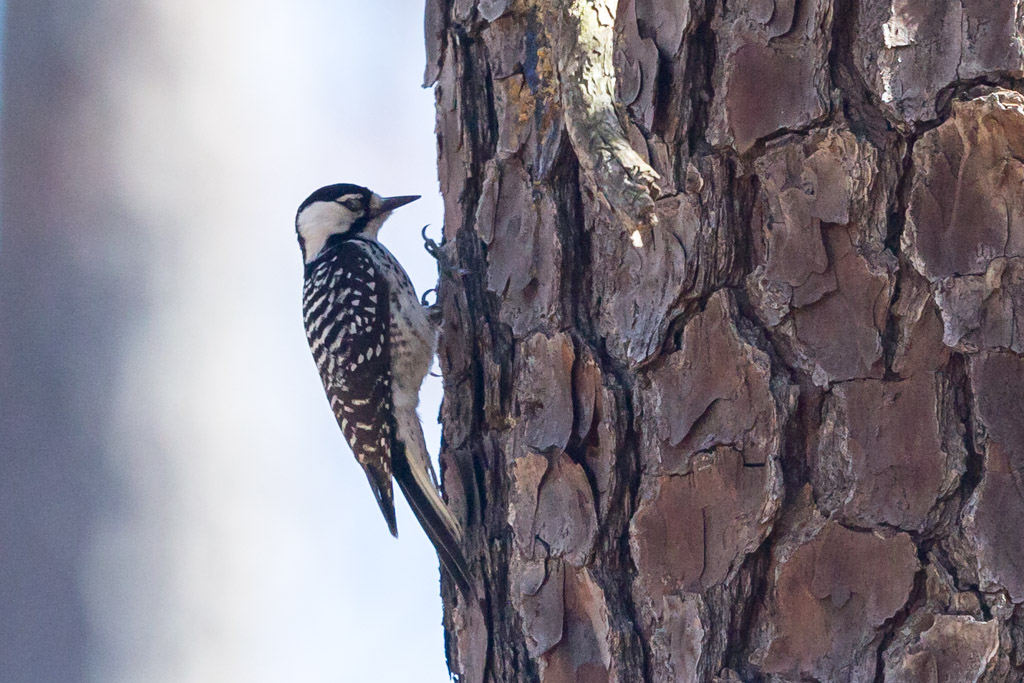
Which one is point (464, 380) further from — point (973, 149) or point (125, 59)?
point (125, 59)

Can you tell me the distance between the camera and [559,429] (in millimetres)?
1867

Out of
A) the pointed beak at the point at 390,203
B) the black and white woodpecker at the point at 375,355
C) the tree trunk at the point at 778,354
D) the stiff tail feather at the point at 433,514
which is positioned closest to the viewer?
the tree trunk at the point at 778,354

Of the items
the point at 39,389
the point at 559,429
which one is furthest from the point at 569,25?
the point at 39,389

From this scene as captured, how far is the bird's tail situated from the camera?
7.21ft

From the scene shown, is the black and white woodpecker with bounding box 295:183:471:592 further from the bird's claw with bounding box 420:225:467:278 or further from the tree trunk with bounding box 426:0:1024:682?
the tree trunk with bounding box 426:0:1024:682

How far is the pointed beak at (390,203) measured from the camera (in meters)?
3.87

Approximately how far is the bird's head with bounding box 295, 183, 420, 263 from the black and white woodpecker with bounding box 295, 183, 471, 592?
214mm

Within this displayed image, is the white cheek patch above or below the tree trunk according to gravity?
above

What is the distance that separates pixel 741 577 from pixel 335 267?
7.72 ft

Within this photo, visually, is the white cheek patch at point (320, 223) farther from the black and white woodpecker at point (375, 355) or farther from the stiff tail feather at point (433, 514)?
the stiff tail feather at point (433, 514)

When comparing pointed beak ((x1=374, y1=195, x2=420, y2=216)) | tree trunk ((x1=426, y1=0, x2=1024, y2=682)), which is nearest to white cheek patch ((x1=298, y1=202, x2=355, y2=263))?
pointed beak ((x1=374, y1=195, x2=420, y2=216))

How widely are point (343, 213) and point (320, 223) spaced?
131mm

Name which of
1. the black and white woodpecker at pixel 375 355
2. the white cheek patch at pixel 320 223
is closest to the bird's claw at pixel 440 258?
the black and white woodpecker at pixel 375 355

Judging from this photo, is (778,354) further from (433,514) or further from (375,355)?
(375,355)
